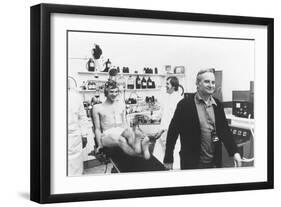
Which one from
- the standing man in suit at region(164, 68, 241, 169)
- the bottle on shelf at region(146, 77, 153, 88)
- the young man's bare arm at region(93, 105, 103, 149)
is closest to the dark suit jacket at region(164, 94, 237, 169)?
the standing man in suit at region(164, 68, 241, 169)

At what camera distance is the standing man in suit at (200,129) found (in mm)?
2377

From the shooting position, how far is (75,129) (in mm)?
2225

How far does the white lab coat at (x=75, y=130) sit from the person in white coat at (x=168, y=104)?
23cm

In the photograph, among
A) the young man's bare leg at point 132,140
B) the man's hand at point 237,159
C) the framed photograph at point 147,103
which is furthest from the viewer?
A: the man's hand at point 237,159

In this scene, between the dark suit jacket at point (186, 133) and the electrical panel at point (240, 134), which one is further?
the electrical panel at point (240, 134)

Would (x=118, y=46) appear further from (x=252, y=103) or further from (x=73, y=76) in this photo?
(x=252, y=103)

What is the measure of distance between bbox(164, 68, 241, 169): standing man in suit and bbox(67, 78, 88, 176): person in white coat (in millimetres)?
265

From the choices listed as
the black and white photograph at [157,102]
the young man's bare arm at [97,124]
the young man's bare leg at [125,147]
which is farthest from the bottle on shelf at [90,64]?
the young man's bare leg at [125,147]

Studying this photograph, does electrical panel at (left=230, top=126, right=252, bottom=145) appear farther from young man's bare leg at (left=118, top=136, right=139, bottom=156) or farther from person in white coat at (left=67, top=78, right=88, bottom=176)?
person in white coat at (left=67, top=78, right=88, bottom=176)

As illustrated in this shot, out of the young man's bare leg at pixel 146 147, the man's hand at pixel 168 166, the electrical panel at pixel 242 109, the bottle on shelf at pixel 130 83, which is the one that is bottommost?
the man's hand at pixel 168 166

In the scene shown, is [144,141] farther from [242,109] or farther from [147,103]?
[242,109]

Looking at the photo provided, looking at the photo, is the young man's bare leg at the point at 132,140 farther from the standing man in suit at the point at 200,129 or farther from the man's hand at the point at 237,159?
the man's hand at the point at 237,159

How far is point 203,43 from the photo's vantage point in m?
2.41

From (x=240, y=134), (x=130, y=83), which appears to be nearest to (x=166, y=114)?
(x=130, y=83)
